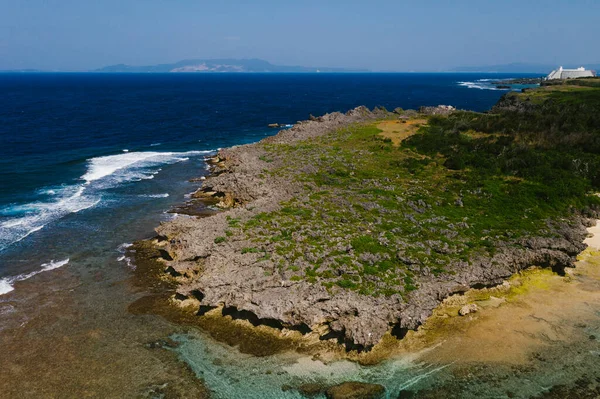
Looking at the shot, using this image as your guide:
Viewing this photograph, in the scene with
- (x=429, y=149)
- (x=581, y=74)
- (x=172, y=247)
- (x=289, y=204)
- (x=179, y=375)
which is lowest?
(x=179, y=375)

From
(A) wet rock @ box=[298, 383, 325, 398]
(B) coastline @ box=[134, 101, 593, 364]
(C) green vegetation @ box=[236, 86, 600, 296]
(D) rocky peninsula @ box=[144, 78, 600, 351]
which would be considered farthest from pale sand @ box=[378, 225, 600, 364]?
(A) wet rock @ box=[298, 383, 325, 398]

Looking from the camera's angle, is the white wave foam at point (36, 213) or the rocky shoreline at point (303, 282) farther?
the white wave foam at point (36, 213)

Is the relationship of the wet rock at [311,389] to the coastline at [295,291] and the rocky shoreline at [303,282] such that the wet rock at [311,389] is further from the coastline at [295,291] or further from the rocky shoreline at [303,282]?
the rocky shoreline at [303,282]

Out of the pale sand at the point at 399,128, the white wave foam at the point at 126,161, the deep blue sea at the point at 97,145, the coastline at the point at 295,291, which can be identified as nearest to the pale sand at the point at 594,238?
the coastline at the point at 295,291

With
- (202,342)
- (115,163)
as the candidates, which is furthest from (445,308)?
(115,163)

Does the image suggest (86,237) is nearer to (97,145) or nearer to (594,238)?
(97,145)

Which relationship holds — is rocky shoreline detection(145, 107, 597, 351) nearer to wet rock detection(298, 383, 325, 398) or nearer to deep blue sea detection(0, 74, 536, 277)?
wet rock detection(298, 383, 325, 398)

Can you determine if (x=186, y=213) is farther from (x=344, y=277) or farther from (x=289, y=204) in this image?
(x=344, y=277)

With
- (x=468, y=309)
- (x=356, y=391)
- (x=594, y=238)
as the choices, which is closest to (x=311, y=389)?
(x=356, y=391)
